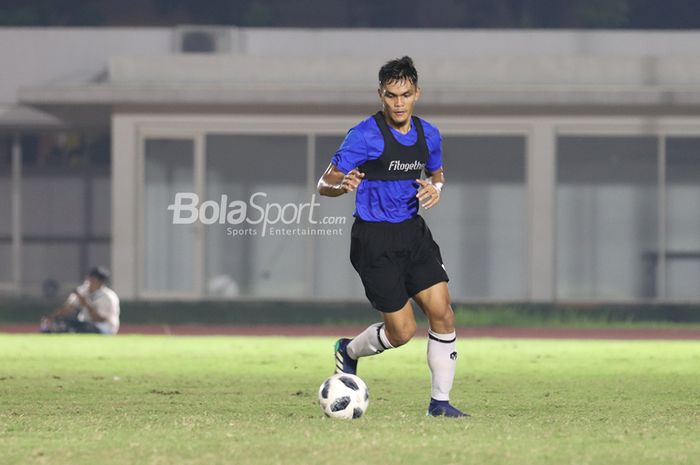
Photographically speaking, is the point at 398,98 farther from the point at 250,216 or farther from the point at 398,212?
the point at 250,216

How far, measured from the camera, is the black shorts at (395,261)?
33.5ft

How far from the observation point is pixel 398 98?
991cm

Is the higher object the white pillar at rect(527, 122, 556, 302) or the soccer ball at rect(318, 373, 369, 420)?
the white pillar at rect(527, 122, 556, 302)

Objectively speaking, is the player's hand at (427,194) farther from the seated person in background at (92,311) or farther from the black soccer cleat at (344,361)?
the seated person in background at (92,311)

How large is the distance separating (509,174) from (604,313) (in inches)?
111

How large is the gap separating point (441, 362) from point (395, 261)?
2.37ft

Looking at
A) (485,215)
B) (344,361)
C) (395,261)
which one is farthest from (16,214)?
(395,261)

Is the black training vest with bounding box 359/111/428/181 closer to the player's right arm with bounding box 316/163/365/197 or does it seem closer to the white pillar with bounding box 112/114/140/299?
the player's right arm with bounding box 316/163/365/197

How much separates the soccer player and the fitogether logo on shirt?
52.5 feet

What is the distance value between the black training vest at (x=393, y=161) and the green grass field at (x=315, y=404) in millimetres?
1566

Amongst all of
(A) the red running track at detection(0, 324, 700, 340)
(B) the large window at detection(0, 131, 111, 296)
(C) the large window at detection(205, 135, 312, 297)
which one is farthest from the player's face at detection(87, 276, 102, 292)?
(B) the large window at detection(0, 131, 111, 296)

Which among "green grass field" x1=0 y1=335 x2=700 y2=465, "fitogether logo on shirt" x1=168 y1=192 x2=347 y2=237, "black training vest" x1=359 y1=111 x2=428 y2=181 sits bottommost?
"green grass field" x1=0 y1=335 x2=700 y2=465

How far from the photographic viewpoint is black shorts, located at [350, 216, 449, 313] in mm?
10211

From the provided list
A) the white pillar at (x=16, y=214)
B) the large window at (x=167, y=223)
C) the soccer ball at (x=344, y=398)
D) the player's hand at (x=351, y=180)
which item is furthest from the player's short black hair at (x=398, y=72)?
the white pillar at (x=16, y=214)
